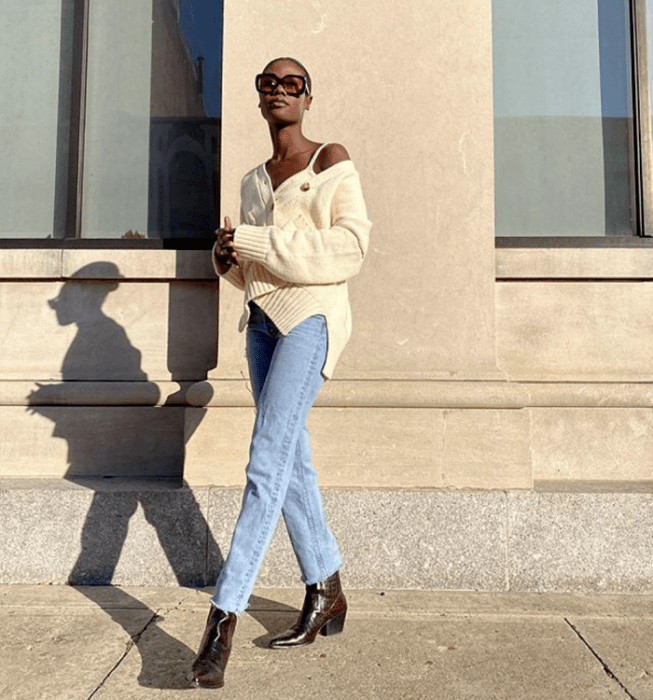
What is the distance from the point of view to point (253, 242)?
2633mm

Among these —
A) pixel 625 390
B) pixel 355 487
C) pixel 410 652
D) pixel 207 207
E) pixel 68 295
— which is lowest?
pixel 410 652

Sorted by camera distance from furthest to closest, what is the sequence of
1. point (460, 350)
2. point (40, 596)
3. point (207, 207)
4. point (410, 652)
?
point (207, 207)
point (460, 350)
point (40, 596)
point (410, 652)

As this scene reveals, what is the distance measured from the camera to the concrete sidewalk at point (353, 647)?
2441mm

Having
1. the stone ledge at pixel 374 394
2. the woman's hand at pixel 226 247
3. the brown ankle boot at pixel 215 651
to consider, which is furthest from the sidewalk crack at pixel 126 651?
the woman's hand at pixel 226 247

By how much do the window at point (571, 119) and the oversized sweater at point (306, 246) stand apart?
231 cm

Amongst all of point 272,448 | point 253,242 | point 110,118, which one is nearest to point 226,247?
point 253,242

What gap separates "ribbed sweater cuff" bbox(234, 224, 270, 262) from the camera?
263 cm

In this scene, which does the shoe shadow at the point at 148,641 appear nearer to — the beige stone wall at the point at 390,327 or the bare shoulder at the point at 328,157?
the beige stone wall at the point at 390,327

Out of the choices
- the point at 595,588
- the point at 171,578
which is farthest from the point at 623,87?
the point at 171,578

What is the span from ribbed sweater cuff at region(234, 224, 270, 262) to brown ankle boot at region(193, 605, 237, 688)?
1256 millimetres

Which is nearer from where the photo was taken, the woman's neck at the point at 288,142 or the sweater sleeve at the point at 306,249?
the sweater sleeve at the point at 306,249

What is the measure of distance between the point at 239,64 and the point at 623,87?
2668mm

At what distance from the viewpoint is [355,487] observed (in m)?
3.71

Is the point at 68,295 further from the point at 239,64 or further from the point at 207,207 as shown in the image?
the point at 239,64
